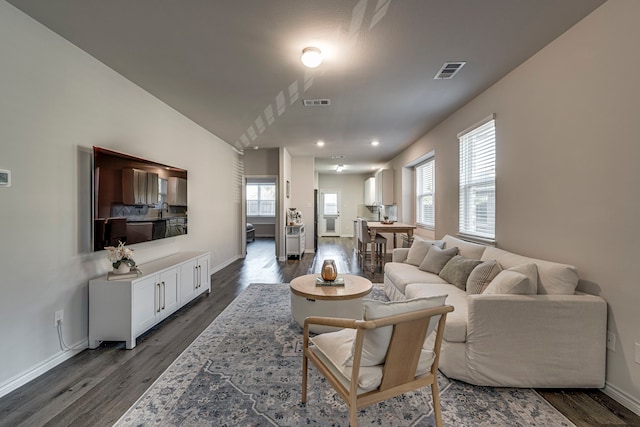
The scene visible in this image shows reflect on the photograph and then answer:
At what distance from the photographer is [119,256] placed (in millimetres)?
2707

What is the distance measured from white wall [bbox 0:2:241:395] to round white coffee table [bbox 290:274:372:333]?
1935 millimetres

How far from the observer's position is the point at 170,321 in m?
3.23

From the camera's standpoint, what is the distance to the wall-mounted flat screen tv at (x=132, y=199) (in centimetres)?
265

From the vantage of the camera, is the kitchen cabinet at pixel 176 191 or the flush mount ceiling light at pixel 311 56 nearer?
the flush mount ceiling light at pixel 311 56

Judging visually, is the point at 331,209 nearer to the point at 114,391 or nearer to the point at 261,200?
the point at 261,200

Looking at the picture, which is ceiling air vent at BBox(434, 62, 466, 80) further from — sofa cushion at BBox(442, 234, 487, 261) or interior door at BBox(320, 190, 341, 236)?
interior door at BBox(320, 190, 341, 236)

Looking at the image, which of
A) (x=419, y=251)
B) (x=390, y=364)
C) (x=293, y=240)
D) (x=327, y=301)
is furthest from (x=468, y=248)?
(x=293, y=240)

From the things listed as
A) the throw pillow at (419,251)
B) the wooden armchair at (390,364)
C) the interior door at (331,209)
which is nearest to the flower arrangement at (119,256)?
the wooden armchair at (390,364)

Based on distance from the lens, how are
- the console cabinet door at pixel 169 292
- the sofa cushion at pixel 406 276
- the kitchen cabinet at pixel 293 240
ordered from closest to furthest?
1. the console cabinet door at pixel 169 292
2. the sofa cushion at pixel 406 276
3. the kitchen cabinet at pixel 293 240

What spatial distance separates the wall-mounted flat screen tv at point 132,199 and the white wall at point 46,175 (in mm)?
132

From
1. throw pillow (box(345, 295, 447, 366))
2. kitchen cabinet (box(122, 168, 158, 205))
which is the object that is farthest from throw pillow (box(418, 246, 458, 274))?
kitchen cabinet (box(122, 168, 158, 205))

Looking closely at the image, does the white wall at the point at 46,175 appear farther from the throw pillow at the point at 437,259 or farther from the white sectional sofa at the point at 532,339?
the throw pillow at the point at 437,259

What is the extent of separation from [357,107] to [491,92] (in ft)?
5.32

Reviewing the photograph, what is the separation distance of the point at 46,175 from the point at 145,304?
136 cm
